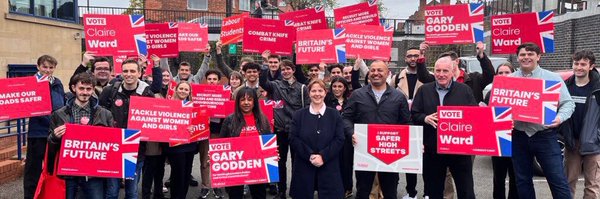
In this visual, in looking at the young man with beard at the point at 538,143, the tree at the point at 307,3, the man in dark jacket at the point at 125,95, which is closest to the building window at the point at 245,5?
the tree at the point at 307,3

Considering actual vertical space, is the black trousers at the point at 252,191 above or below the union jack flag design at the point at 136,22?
below

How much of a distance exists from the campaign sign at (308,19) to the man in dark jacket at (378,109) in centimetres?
363

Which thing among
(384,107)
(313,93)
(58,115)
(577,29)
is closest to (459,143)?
(384,107)

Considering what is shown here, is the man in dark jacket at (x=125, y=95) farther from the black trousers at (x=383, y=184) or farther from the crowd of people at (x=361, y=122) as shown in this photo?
the black trousers at (x=383, y=184)

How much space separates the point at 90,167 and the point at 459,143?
3683mm

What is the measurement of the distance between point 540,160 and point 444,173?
1008mm

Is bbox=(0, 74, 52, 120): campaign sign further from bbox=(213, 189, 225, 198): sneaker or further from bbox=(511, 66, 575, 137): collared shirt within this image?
bbox=(511, 66, 575, 137): collared shirt

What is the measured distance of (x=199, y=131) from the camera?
21.5ft

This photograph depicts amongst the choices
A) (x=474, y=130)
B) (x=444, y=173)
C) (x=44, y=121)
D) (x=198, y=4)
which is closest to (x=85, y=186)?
(x=44, y=121)

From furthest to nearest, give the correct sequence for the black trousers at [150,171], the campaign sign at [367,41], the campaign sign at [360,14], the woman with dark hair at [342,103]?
the campaign sign at [360,14] < the campaign sign at [367,41] < the woman with dark hair at [342,103] < the black trousers at [150,171]

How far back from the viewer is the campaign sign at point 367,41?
7.79m

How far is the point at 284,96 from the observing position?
6.84 meters

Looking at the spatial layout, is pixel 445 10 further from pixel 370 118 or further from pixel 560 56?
pixel 560 56

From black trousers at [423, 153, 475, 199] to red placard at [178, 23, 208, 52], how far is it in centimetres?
504
